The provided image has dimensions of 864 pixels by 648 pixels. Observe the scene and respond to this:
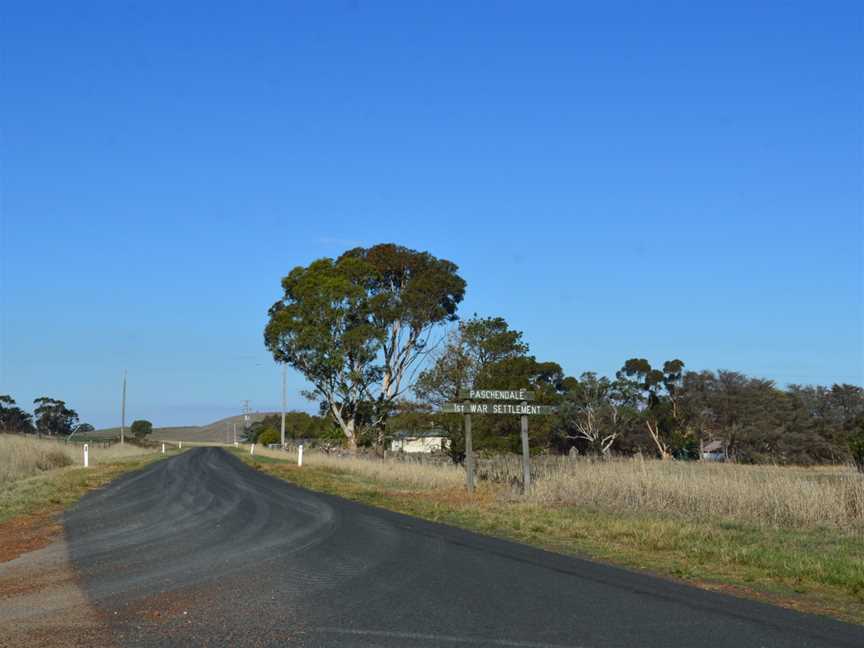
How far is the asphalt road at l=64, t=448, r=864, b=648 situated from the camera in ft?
23.3

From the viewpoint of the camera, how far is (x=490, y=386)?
34031 millimetres

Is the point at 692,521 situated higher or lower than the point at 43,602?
lower

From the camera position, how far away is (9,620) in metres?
7.68

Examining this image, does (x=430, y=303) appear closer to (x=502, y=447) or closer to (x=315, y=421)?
(x=502, y=447)

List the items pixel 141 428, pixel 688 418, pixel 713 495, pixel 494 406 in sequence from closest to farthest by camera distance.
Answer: pixel 713 495
pixel 494 406
pixel 688 418
pixel 141 428

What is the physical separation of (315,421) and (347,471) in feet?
235

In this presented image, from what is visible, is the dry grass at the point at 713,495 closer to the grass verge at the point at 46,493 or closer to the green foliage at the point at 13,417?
the grass verge at the point at 46,493

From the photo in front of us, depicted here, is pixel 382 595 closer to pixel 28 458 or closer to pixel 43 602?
pixel 43 602

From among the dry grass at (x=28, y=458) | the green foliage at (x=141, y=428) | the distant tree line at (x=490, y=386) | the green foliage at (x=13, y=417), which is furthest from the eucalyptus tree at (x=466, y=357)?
the green foliage at (x=141, y=428)

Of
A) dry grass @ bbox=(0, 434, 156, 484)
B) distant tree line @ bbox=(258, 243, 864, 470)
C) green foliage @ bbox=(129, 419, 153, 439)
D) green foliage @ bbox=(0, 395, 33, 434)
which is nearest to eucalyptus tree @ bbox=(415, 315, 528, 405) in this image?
distant tree line @ bbox=(258, 243, 864, 470)

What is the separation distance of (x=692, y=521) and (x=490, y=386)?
57.4 ft

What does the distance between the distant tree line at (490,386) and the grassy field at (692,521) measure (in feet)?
30.6

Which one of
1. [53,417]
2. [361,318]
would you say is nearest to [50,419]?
[53,417]

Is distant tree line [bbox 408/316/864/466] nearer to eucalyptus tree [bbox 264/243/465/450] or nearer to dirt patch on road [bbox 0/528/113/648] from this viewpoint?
eucalyptus tree [bbox 264/243/465/450]
